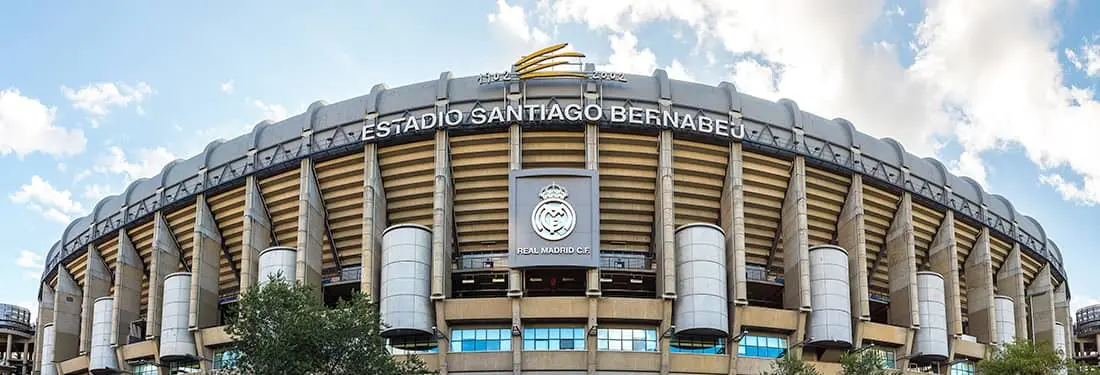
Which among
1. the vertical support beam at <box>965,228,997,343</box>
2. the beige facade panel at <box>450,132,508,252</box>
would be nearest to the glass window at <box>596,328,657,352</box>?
the beige facade panel at <box>450,132,508,252</box>

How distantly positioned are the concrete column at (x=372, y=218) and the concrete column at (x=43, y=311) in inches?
1468

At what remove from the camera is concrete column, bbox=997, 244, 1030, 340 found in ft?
248

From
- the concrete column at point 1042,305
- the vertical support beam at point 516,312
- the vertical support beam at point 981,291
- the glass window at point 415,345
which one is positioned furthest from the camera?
the concrete column at point 1042,305

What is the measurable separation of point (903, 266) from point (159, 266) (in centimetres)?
4343

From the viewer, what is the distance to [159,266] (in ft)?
230

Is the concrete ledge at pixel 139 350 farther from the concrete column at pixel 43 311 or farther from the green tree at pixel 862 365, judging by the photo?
the green tree at pixel 862 365

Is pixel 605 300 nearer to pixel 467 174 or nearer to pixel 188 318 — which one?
pixel 467 174

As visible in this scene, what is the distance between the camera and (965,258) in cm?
7612

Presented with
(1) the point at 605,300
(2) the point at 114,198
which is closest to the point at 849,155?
(1) the point at 605,300

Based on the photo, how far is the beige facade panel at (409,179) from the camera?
2490 inches

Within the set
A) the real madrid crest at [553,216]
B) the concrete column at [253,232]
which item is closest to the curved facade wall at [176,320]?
the concrete column at [253,232]

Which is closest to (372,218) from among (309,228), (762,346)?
(309,228)

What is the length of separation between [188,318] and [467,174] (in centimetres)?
1815

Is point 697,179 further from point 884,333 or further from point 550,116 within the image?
point 884,333
